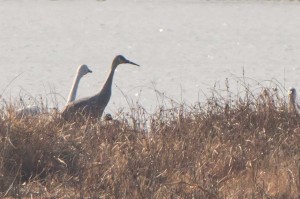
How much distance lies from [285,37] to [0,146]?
55.6ft

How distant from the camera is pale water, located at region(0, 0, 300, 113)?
13578 millimetres

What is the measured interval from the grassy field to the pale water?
2239 mm

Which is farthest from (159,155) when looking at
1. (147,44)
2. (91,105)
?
(147,44)

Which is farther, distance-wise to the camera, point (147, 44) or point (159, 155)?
point (147, 44)

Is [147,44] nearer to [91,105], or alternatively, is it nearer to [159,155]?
[91,105]

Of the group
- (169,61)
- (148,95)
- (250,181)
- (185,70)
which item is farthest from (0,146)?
(169,61)

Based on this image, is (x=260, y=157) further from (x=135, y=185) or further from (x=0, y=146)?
(x=0, y=146)

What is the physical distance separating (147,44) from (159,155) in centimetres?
1473

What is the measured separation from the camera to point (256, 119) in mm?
6562

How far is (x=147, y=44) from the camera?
2012 cm

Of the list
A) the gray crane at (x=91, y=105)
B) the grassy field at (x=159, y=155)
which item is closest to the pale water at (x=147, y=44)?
the gray crane at (x=91, y=105)

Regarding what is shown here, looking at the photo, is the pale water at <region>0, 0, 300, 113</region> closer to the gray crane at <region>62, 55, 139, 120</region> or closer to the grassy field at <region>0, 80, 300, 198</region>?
the gray crane at <region>62, 55, 139, 120</region>

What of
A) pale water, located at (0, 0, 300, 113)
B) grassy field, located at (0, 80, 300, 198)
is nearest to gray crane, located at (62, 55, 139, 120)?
pale water, located at (0, 0, 300, 113)

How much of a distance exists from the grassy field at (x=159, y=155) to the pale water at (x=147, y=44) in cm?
224
